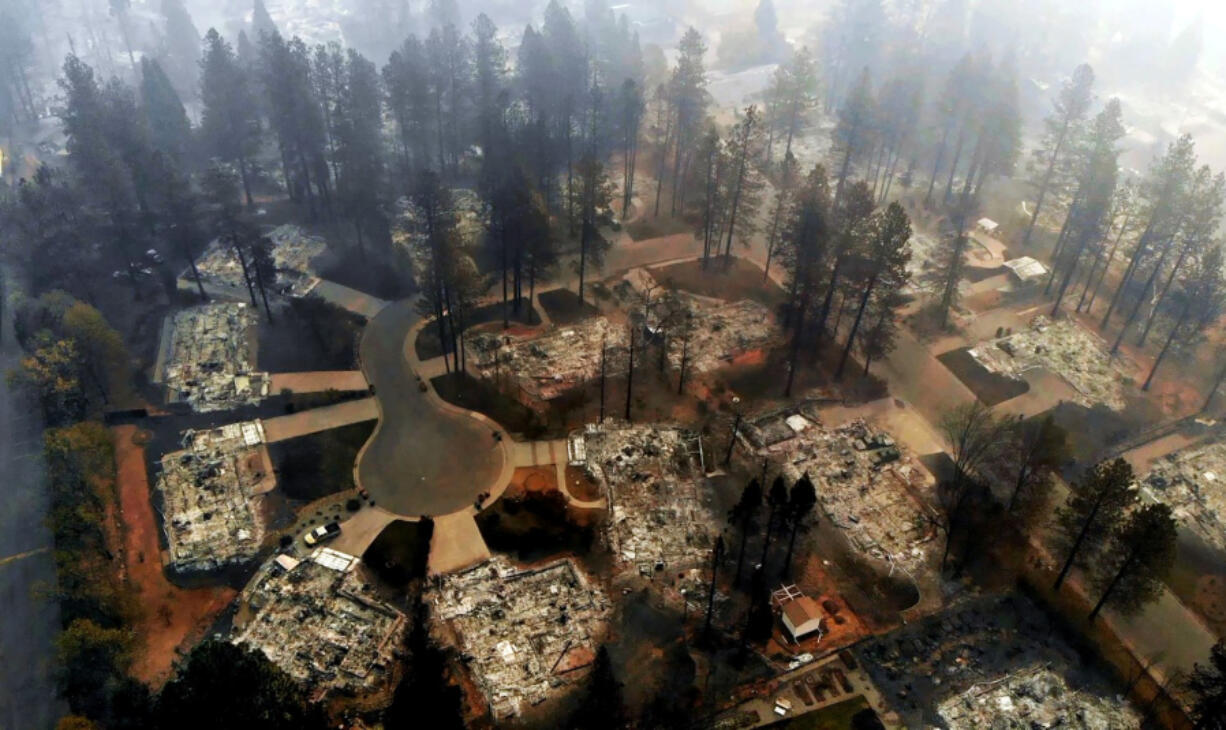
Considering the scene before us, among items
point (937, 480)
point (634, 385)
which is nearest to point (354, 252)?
point (634, 385)

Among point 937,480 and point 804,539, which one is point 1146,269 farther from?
point 804,539

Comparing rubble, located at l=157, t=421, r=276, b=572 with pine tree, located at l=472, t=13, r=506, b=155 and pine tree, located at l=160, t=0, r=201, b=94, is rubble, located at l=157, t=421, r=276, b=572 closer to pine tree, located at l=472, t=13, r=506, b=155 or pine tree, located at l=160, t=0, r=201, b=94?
pine tree, located at l=472, t=13, r=506, b=155

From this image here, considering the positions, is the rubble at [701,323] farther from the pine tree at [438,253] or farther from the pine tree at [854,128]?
the pine tree at [854,128]

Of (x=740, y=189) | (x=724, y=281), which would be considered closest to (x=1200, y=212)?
(x=740, y=189)

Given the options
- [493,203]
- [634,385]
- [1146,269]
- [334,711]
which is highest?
[493,203]

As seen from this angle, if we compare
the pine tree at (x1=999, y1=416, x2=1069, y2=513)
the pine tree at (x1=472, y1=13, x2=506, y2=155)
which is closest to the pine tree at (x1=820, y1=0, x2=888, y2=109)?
the pine tree at (x1=472, y1=13, x2=506, y2=155)

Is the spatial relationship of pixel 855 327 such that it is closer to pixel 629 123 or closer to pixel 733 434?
pixel 733 434
